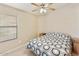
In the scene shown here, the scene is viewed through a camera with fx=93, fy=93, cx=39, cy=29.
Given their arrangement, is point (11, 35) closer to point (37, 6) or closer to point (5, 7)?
point (5, 7)

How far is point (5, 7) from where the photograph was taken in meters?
0.90

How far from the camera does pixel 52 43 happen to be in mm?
1059

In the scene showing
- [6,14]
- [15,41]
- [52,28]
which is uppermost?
[6,14]

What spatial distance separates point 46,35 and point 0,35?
50 cm

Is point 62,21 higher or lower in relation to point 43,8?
lower

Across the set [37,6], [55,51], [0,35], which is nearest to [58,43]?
[55,51]

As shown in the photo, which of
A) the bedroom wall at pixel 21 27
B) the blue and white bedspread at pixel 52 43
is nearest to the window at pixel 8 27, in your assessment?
the bedroom wall at pixel 21 27

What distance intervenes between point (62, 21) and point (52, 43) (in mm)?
283

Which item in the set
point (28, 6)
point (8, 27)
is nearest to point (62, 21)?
point (28, 6)

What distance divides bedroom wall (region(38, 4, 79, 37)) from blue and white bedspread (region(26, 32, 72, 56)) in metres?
0.07

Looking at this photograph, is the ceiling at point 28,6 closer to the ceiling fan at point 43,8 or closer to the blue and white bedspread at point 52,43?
the ceiling fan at point 43,8

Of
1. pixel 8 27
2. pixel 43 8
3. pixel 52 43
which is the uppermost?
pixel 43 8

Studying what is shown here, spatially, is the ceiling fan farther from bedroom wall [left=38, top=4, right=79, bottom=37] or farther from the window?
the window

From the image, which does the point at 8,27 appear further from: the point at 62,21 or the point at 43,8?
the point at 62,21
